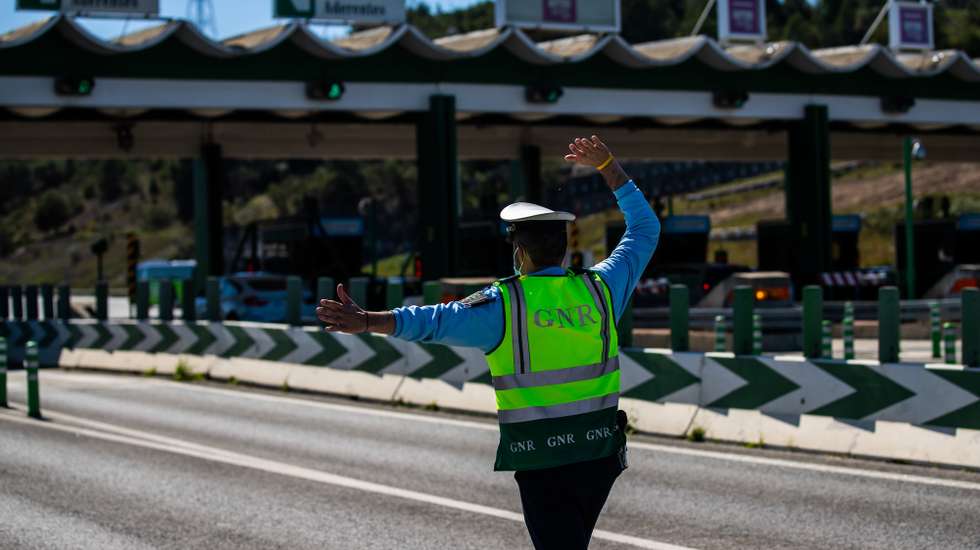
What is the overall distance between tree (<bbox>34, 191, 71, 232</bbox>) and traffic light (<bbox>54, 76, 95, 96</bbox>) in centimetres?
10105

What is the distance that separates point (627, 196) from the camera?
5555mm

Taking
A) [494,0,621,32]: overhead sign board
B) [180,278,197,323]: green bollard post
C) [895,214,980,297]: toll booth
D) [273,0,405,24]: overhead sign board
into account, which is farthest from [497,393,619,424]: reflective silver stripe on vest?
[895,214,980,297]: toll booth

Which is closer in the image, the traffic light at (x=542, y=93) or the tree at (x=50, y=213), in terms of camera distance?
the traffic light at (x=542, y=93)

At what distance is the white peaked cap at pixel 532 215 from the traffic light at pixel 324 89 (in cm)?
2781

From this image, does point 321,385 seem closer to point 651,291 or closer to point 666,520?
point 666,520

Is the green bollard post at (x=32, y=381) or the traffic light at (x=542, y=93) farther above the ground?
the traffic light at (x=542, y=93)

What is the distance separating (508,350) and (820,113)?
113ft

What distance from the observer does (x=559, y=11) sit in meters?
36.2

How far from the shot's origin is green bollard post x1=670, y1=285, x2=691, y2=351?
14594mm

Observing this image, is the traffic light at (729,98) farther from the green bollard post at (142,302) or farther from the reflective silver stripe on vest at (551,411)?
the reflective silver stripe on vest at (551,411)

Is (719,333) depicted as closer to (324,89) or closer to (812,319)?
(812,319)

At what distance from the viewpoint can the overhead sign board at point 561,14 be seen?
35.0 m

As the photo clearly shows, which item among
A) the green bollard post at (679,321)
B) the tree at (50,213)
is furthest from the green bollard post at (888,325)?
the tree at (50,213)

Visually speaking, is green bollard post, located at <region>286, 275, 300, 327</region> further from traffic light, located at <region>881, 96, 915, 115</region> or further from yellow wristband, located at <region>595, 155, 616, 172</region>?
traffic light, located at <region>881, 96, 915, 115</region>
